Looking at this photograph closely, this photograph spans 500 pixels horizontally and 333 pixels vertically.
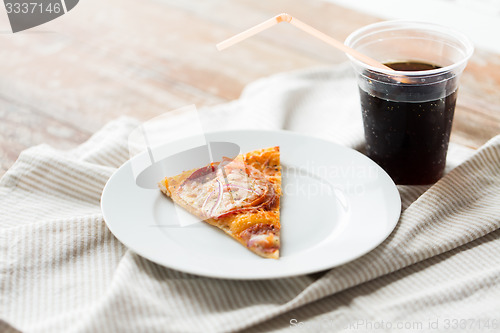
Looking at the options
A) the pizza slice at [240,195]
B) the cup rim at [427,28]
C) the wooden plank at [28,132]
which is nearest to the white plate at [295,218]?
the pizza slice at [240,195]

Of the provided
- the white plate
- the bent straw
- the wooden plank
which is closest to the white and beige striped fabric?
the white plate

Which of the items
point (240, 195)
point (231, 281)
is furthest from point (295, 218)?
point (231, 281)

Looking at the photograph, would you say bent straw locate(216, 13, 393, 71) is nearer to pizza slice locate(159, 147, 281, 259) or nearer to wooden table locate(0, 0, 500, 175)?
pizza slice locate(159, 147, 281, 259)

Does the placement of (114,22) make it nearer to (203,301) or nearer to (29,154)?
(29,154)

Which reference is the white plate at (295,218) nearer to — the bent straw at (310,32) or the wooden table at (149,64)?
the bent straw at (310,32)

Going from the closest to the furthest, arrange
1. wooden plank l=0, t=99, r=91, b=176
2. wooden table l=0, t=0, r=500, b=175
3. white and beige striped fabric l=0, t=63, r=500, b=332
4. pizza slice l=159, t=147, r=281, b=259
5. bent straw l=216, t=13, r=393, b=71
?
white and beige striped fabric l=0, t=63, r=500, b=332, pizza slice l=159, t=147, r=281, b=259, bent straw l=216, t=13, r=393, b=71, wooden plank l=0, t=99, r=91, b=176, wooden table l=0, t=0, r=500, b=175
